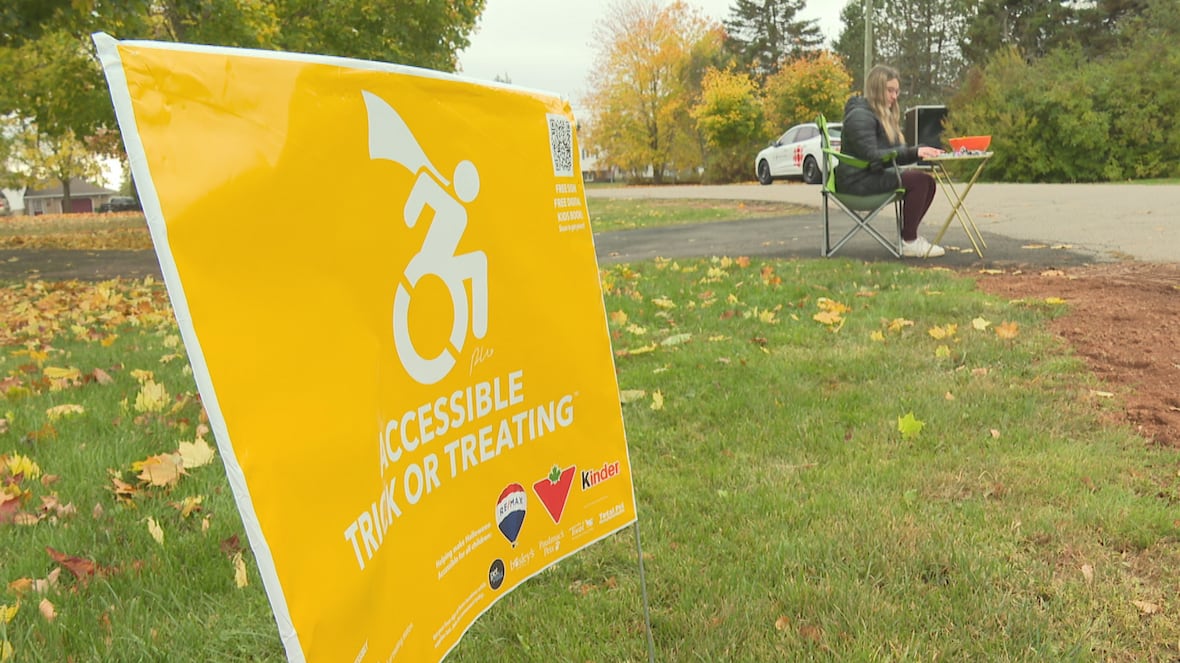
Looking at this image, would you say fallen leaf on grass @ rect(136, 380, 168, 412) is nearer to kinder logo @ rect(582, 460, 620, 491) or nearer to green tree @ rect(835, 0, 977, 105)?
kinder logo @ rect(582, 460, 620, 491)

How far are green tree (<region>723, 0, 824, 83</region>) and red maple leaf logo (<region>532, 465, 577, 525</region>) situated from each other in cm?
6368

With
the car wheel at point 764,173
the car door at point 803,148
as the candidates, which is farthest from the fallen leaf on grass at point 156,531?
the car wheel at point 764,173

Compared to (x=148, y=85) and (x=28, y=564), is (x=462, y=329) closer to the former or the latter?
(x=148, y=85)

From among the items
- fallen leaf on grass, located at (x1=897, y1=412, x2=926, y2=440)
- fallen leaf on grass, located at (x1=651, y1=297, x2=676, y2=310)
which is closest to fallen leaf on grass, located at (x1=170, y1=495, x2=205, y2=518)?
fallen leaf on grass, located at (x1=897, y1=412, x2=926, y2=440)

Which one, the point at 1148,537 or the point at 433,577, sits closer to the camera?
the point at 433,577

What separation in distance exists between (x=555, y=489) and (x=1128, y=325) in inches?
160

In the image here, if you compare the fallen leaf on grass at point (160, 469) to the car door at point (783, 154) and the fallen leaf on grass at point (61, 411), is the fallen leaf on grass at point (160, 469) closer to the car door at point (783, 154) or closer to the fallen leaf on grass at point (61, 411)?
the fallen leaf on grass at point (61, 411)

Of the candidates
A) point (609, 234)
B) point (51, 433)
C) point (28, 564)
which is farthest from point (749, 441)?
point (609, 234)

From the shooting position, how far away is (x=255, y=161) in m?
1.00

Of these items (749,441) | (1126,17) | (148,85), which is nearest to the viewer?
(148,85)

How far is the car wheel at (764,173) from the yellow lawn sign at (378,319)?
1017 inches

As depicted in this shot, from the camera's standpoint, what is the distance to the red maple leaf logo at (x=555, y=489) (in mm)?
1641

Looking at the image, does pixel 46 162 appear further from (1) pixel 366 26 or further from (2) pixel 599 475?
(2) pixel 599 475

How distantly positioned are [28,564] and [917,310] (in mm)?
4622
